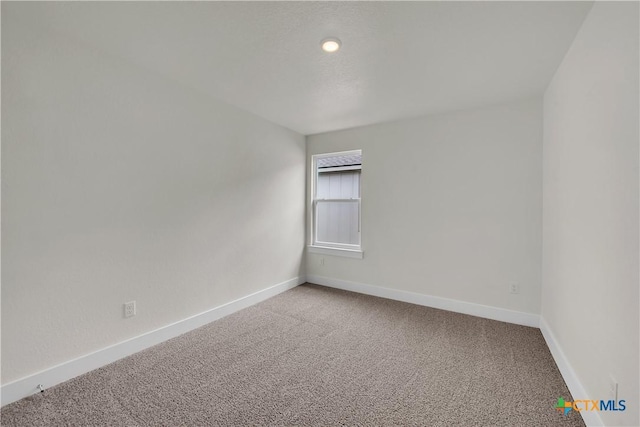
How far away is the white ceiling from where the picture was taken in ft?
5.19

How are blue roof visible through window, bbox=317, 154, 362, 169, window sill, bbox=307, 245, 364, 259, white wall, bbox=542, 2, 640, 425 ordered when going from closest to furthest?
1. white wall, bbox=542, 2, 640, 425
2. window sill, bbox=307, 245, 364, 259
3. blue roof visible through window, bbox=317, 154, 362, 169

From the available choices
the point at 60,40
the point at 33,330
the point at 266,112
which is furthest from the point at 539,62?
the point at 33,330

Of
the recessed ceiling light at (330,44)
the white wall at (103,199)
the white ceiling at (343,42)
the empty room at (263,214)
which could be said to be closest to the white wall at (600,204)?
the empty room at (263,214)

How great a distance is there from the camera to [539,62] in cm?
212

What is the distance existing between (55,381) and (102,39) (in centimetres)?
236

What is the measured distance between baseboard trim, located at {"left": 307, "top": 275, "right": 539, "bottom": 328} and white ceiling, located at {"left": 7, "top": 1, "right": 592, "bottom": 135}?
2.24 metres

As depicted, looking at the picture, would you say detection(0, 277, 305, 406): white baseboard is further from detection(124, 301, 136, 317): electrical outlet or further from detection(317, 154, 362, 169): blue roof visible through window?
detection(317, 154, 362, 169): blue roof visible through window

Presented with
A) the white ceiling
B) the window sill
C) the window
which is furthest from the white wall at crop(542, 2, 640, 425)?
the window

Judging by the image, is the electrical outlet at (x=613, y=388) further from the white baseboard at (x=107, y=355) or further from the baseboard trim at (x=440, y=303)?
the white baseboard at (x=107, y=355)

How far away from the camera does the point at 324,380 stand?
1957 mm

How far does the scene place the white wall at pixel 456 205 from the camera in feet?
9.32

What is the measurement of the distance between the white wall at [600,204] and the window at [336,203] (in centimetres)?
228

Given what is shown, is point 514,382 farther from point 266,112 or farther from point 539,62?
point 266,112

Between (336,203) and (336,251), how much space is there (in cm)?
74
